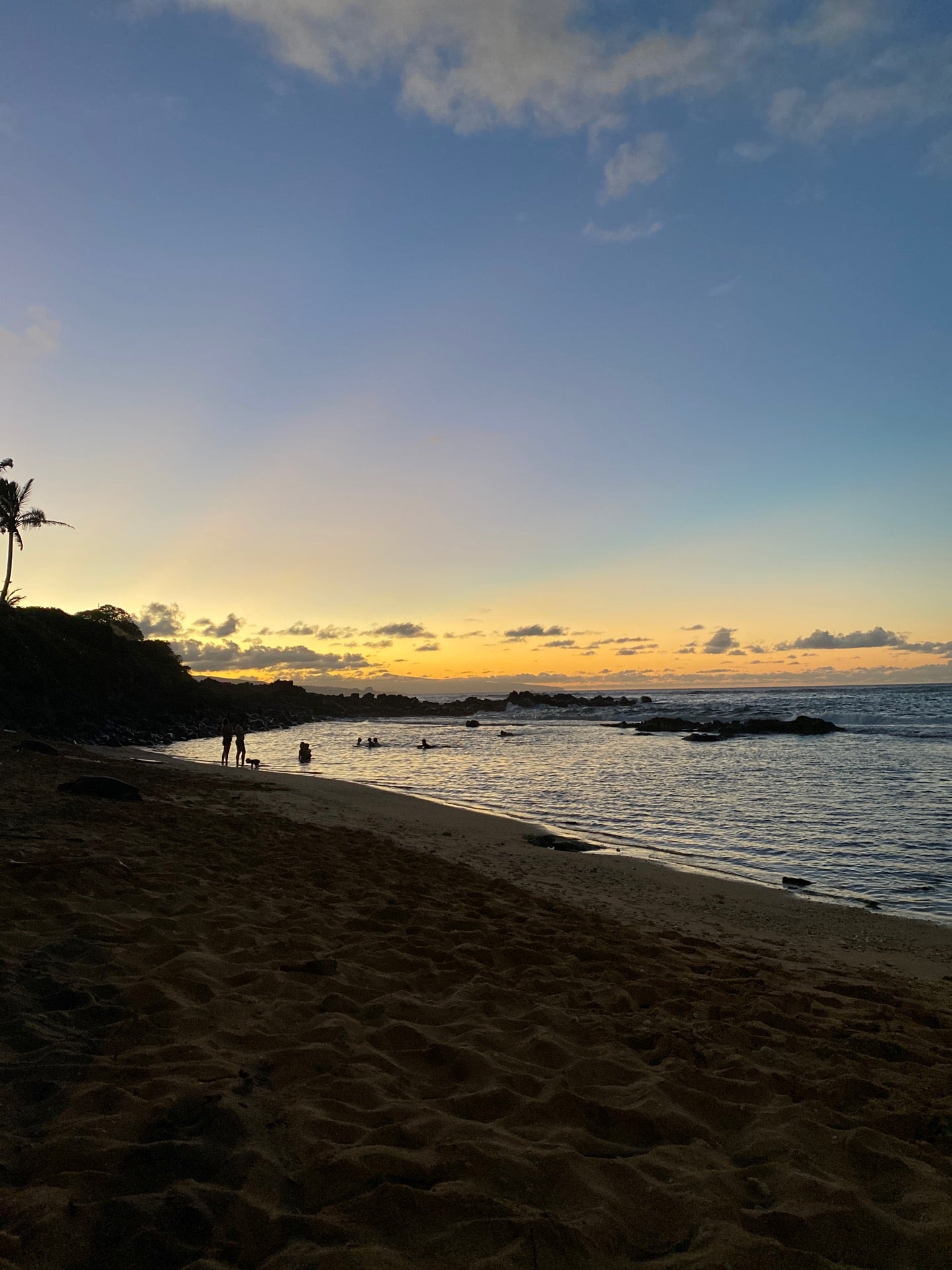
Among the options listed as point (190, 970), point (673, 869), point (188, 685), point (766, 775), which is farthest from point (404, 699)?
point (190, 970)

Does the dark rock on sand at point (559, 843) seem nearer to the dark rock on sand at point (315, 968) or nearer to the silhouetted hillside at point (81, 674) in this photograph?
the dark rock on sand at point (315, 968)

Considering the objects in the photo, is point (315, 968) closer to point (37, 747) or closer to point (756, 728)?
point (37, 747)

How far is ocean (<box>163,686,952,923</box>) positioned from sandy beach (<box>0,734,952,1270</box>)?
3.56 meters

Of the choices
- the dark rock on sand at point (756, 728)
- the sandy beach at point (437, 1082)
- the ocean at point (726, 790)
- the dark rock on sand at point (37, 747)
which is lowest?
the ocean at point (726, 790)

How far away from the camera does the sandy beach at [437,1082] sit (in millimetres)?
2590

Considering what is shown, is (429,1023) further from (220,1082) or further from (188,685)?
(188,685)

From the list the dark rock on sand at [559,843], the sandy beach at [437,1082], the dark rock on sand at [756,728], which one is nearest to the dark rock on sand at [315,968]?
the sandy beach at [437,1082]

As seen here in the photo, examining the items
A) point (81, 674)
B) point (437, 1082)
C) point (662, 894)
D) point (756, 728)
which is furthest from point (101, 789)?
point (756, 728)

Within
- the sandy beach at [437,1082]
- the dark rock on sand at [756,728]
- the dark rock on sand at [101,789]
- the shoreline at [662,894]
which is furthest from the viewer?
the dark rock on sand at [756,728]

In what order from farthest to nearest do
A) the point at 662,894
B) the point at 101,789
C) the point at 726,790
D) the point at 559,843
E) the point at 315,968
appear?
1. the point at 726,790
2. the point at 559,843
3. the point at 101,789
4. the point at 662,894
5. the point at 315,968

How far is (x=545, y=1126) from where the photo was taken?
11.2 feet

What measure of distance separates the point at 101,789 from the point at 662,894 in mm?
9196

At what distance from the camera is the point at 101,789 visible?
11336 millimetres

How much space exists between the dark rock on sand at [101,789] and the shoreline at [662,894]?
2.97m
